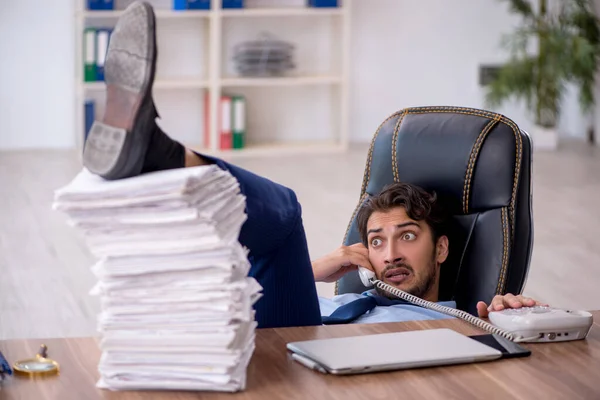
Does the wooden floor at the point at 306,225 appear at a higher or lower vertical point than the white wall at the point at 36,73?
lower

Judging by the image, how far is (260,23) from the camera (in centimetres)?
758

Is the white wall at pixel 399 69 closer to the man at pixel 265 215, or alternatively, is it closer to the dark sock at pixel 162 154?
the man at pixel 265 215

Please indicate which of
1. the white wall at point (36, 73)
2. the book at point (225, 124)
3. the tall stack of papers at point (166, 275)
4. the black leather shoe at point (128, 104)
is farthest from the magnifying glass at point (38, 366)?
the white wall at point (36, 73)

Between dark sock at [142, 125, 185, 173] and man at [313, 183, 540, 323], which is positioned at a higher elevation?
dark sock at [142, 125, 185, 173]

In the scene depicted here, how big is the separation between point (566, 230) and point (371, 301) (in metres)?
3.13

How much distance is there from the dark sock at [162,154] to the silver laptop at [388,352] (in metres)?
0.36

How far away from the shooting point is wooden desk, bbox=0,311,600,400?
4.89ft

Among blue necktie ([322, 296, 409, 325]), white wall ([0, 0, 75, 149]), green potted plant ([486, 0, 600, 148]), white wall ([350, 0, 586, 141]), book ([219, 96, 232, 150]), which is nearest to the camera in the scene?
blue necktie ([322, 296, 409, 325])

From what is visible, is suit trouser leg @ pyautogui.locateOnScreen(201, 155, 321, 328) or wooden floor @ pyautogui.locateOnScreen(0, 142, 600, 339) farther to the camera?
wooden floor @ pyautogui.locateOnScreen(0, 142, 600, 339)

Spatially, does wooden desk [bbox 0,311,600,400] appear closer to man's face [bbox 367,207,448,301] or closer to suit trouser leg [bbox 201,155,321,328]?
suit trouser leg [bbox 201,155,321,328]

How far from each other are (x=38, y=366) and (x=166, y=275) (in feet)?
0.97

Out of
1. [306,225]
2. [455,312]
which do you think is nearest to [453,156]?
[455,312]

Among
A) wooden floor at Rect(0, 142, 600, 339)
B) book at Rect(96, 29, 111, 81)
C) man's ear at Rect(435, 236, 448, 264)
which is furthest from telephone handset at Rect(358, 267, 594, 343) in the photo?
book at Rect(96, 29, 111, 81)

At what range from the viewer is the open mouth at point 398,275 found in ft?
8.33
